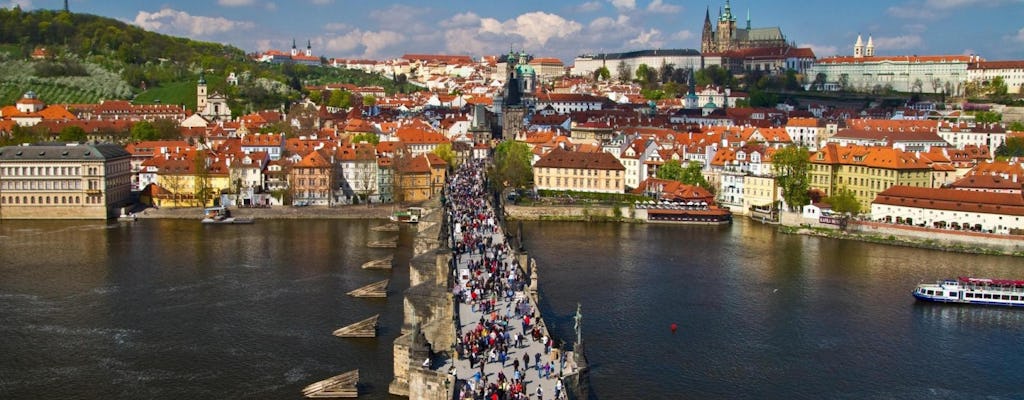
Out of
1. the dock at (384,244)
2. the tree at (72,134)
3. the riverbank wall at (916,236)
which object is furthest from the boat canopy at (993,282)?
the tree at (72,134)

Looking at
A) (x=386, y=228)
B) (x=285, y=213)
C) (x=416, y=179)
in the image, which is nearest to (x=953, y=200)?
(x=386, y=228)

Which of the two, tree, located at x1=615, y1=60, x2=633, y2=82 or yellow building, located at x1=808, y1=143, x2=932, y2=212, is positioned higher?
tree, located at x1=615, y1=60, x2=633, y2=82

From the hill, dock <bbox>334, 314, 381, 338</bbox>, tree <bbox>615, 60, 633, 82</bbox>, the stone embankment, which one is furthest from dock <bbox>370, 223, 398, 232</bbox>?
tree <bbox>615, 60, 633, 82</bbox>

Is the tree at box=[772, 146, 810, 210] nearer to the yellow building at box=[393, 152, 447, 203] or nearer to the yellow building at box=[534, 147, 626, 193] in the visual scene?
the yellow building at box=[534, 147, 626, 193]

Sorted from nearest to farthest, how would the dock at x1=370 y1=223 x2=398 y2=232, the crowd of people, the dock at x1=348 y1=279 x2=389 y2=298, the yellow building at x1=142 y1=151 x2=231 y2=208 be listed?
the crowd of people
the dock at x1=348 y1=279 x2=389 y2=298
the dock at x1=370 y1=223 x2=398 y2=232
the yellow building at x1=142 y1=151 x2=231 y2=208

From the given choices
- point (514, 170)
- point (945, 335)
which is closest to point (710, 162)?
point (514, 170)

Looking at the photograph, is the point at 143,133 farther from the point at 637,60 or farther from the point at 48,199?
the point at 637,60
